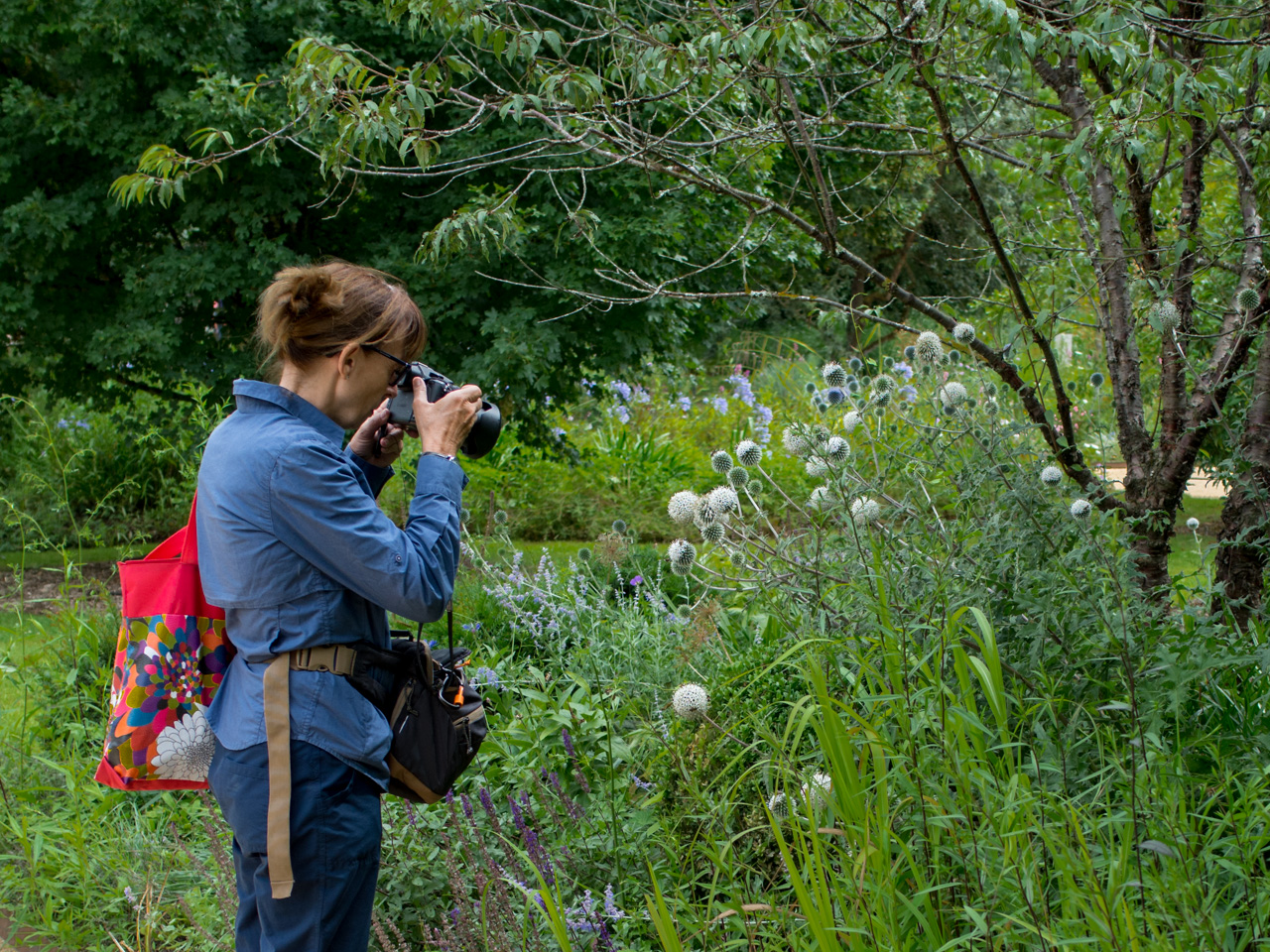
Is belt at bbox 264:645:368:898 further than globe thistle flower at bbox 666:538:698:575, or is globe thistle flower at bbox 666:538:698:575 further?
globe thistle flower at bbox 666:538:698:575

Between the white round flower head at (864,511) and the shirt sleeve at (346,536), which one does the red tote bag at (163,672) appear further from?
the white round flower head at (864,511)

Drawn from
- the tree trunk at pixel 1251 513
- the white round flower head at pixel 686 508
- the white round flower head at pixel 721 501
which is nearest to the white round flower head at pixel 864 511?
the white round flower head at pixel 721 501

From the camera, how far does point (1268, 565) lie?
316 centimetres

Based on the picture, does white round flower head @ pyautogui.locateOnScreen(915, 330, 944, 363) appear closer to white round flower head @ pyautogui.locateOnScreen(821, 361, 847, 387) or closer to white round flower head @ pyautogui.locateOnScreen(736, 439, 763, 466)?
white round flower head @ pyautogui.locateOnScreen(821, 361, 847, 387)

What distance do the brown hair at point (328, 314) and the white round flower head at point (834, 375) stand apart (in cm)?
177

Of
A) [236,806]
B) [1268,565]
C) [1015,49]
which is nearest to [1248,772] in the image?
[1268,565]

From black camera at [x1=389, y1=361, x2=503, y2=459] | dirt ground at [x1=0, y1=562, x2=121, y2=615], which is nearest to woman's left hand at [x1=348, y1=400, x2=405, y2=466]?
black camera at [x1=389, y1=361, x2=503, y2=459]

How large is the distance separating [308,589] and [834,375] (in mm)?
2165

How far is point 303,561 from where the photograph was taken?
76.0 inches

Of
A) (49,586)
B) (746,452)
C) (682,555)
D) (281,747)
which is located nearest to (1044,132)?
(746,452)

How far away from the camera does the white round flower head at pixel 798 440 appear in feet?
9.71

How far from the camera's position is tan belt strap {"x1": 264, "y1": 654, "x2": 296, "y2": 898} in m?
1.85

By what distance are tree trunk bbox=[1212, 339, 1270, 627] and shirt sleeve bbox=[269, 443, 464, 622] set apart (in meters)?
2.33

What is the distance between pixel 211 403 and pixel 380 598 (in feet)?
16.6
